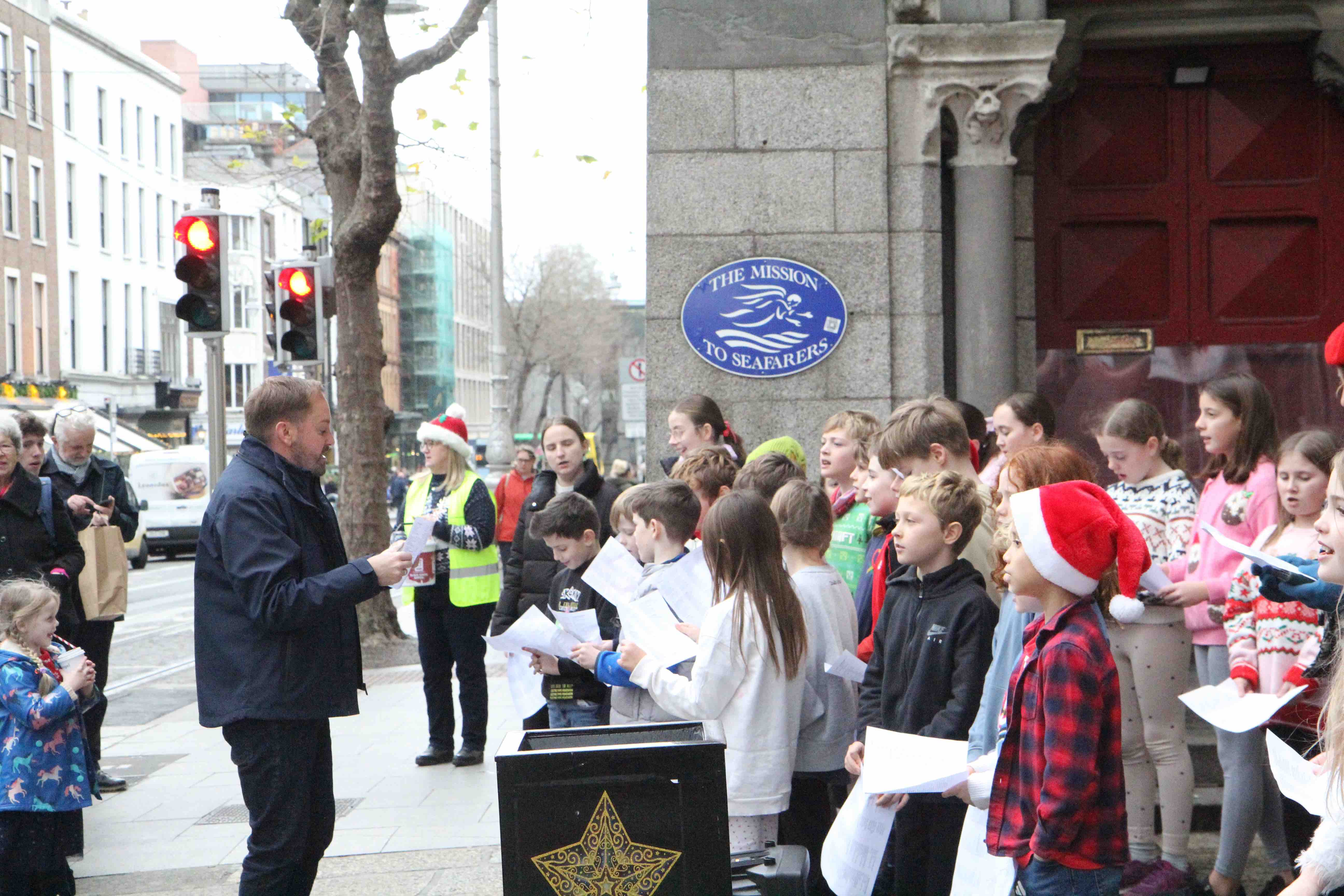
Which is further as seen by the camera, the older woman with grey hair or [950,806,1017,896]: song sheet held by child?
the older woman with grey hair

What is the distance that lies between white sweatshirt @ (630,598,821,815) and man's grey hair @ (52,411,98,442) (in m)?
4.82

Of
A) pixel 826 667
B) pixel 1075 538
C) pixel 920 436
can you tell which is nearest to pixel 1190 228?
pixel 920 436

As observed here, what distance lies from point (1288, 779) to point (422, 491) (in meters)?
6.58

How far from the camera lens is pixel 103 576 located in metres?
8.21

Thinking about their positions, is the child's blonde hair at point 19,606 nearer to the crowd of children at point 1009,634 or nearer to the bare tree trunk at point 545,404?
the crowd of children at point 1009,634

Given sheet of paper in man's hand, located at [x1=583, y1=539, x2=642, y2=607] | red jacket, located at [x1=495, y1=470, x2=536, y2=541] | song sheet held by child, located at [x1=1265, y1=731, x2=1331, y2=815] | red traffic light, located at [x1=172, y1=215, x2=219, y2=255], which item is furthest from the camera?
red jacket, located at [x1=495, y1=470, x2=536, y2=541]

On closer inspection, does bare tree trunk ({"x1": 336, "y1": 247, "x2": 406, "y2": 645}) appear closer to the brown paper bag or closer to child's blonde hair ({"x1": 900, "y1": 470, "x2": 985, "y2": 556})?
the brown paper bag

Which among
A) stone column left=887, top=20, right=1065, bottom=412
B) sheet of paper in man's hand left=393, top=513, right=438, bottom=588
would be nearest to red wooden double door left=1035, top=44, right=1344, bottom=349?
stone column left=887, top=20, right=1065, bottom=412

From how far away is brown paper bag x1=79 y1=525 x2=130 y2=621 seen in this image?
811 cm

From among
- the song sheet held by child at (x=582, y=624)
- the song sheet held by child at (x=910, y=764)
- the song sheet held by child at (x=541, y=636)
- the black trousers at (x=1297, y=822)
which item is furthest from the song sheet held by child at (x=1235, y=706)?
the song sheet held by child at (x=541, y=636)

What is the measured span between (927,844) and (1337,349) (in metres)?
1.93

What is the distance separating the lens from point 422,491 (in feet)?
29.0

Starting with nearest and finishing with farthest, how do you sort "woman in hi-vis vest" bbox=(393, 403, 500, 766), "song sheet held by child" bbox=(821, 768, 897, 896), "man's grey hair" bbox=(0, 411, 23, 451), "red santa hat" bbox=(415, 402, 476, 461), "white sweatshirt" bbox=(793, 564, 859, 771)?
1. "song sheet held by child" bbox=(821, 768, 897, 896)
2. "white sweatshirt" bbox=(793, 564, 859, 771)
3. "man's grey hair" bbox=(0, 411, 23, 451)
4. "woman in hi-vis vest" bbox=(393, 403, 500, 766)
5. "red santa hat" bbox=(415, 402, 476, 461)

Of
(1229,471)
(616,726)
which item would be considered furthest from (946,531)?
(1229,471)
